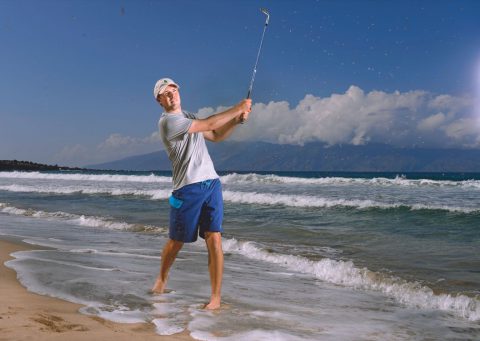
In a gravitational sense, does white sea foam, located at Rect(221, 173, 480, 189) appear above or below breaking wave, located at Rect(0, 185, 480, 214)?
above

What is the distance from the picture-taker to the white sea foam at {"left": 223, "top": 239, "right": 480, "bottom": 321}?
471 cm

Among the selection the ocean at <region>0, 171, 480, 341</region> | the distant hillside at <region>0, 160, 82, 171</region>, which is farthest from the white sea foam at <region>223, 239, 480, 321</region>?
the distant hillside at <region>0, 160, 82, 171</region>

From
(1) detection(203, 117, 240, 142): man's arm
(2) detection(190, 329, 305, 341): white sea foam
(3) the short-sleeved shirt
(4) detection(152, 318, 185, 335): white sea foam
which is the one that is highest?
(1) detection(203, 117, 240, 142): man's arm

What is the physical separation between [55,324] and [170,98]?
1988 millimetres

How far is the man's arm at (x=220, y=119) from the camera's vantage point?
384 cm

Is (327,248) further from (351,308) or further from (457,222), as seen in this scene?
(457,222)

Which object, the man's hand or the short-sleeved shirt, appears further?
the short-sleeved shirt

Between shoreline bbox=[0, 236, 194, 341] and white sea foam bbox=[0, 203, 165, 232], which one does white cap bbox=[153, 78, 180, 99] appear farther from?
white sea foam bbox=[0, 203, 165, 232]

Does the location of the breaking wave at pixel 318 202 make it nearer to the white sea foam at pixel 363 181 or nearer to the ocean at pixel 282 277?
the ocean at pixel 282 277

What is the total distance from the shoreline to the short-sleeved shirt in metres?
1.29

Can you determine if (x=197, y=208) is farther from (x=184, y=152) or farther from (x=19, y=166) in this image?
(x=19, y=166)

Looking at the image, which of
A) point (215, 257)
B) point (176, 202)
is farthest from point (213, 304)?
point (176, 202)

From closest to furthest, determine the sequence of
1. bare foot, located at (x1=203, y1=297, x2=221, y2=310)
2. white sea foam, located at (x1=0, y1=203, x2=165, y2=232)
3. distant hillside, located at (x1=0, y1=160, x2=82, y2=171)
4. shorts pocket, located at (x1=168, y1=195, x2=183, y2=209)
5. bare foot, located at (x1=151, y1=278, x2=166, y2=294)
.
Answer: bare foot, located at (x1=203, y1=297, x2=221, y2=310)
shorts pocket, located at (x1=168, y1=195, x2=183, y2=209)
bare foot, located at (x1=151, y1=278, x2=166, y2=294)
white sea foam, located at (x1=0, y1=203, x2=165, y2=232)
distant hillside, located at (x1=0, y1=160, x2=82, y2=171)

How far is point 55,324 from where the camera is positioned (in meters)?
3.14
